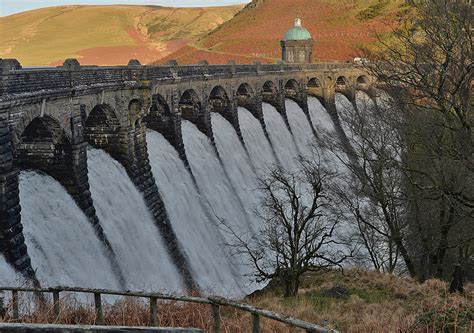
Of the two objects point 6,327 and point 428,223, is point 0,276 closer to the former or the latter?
point 6,327

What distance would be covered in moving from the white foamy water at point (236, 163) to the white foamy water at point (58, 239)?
14.2 meters

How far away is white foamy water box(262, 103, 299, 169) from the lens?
146ft

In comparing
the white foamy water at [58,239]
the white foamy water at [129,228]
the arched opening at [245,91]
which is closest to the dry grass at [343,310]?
the white foamy water at [58,239]

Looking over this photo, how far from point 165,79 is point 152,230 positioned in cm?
912

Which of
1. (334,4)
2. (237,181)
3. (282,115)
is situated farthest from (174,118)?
(334,4)

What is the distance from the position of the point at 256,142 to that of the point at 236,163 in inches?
226

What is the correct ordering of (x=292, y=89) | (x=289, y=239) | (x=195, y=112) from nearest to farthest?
(x=289, y=239)
(x=195, y=112)
(x=292, y=89)

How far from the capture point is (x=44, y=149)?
20062 mm

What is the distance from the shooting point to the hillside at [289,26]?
107 metres

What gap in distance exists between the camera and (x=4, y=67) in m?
15.4

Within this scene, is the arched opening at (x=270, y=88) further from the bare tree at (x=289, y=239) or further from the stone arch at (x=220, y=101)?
the stone arch at (x=220, y=101)

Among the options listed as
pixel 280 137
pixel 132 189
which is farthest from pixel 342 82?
pixel 132 189

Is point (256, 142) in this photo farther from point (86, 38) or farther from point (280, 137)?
point (86, 38)

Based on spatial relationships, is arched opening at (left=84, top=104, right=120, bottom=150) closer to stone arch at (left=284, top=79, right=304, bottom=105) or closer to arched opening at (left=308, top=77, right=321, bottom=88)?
stone arch at (left=284, top=79, right=304, bottom=105)
